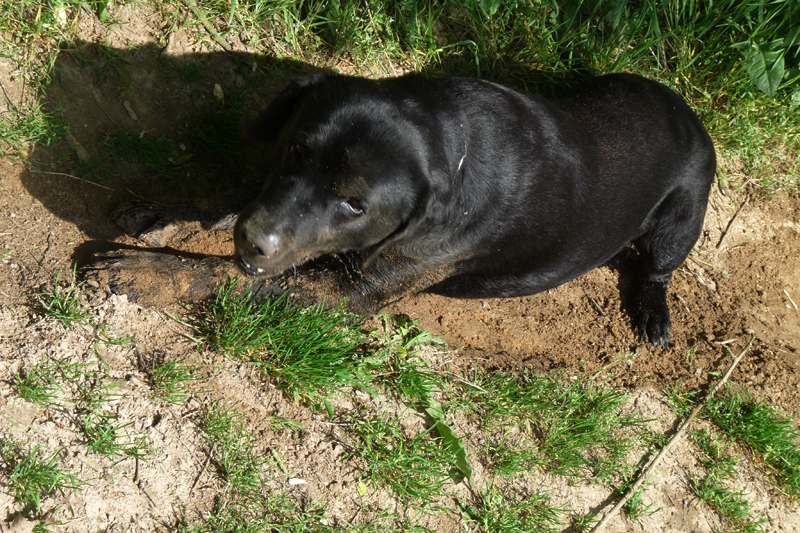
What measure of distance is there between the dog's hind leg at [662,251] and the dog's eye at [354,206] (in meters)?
2.41

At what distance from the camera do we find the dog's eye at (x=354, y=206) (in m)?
2.77

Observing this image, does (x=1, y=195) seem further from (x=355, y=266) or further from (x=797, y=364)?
(x=797, y=364)

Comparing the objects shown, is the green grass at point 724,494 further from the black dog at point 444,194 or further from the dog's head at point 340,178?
the dog's head at point 340,178

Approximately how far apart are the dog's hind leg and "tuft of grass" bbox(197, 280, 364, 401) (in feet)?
7.80

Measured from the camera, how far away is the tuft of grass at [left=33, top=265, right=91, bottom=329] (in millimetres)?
3109

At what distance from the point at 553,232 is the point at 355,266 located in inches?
47.4

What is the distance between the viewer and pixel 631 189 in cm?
366

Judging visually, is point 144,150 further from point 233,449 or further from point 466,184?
point 466,184

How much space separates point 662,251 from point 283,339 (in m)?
2.84

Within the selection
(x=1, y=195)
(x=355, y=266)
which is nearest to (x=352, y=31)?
(x=355, y=266)

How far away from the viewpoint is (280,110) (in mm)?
3240

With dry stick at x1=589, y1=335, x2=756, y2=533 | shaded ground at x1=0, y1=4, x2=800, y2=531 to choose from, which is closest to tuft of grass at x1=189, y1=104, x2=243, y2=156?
shaded ground at x1=0, y1=4, x2=800, y2=531

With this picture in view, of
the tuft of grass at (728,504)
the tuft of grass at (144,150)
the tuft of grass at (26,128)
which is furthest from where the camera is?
the tuft of grass at (728,504)

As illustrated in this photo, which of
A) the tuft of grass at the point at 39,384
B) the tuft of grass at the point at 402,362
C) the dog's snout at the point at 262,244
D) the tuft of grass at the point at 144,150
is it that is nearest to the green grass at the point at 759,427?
the tuft of grass at the point at 402,362
